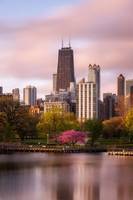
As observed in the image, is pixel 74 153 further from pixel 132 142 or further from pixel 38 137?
pixel 38 137

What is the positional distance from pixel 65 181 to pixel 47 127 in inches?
2876

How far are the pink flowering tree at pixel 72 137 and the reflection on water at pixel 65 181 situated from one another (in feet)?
149

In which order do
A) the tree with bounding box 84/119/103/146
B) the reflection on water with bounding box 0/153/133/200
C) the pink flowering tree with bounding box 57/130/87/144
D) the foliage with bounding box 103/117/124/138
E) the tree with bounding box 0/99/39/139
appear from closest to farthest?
the reflection on water with bounding box 0/153/133/200, the tree with bounding box 84/119/103/146, the pink flowering tree with bounding box 57/130/87/144, the tree with bounding box 0/99/39/139, the foliage with bounding box 103/117/124/138

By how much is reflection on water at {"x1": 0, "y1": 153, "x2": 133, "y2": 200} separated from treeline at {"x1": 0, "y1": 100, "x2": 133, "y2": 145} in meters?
45.2

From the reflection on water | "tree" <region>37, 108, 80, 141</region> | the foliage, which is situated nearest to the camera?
the reflection on water

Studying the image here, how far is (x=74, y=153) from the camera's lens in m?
103

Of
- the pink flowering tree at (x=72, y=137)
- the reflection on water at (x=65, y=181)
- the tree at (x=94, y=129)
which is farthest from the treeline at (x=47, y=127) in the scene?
the reflection on water at (x=65, y=181)

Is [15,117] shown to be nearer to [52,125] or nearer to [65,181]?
[52,125]

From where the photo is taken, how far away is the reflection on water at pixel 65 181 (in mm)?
42969

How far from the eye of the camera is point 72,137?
4722 inches

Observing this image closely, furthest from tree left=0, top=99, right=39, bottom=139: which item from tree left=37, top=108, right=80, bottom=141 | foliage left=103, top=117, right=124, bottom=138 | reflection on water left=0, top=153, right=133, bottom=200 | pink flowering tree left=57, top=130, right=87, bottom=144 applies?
reflection on water left=0, top=153, right=133, bottom=200

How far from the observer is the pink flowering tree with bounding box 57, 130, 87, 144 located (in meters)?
119

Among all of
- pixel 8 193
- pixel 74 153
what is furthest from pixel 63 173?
pixel 74 153

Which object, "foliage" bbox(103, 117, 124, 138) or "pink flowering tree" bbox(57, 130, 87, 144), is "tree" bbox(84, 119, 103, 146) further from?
"foliage" bbox(103, 117, 124, 138)
